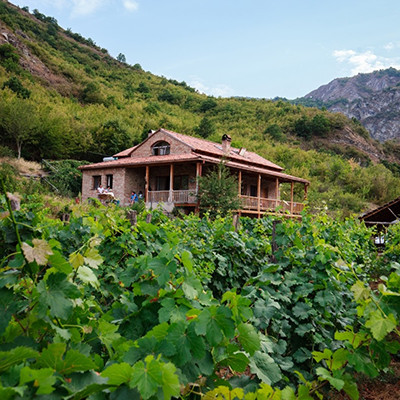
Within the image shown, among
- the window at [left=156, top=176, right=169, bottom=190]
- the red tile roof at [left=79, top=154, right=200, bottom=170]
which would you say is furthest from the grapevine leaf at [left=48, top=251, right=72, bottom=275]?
the window at [left=156, top=176, right=169, bottom=190]

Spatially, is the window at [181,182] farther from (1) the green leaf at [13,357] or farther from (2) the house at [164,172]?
(1) the green leaf at [13,357]

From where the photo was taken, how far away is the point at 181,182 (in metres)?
23.2

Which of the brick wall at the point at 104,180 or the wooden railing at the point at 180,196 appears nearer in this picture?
the wooden railing at the point at 180,196

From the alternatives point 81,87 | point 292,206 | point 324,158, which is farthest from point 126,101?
point 292,206

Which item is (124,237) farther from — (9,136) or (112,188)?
(9,136)

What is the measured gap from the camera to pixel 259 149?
39750 millimetres

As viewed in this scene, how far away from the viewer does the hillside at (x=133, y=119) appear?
29.6 meters

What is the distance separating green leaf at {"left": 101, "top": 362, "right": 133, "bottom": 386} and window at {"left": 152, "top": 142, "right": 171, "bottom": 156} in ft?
74.7

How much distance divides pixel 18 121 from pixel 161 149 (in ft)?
37.5

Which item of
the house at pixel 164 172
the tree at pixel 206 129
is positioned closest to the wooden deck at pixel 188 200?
the house at pixel 164 172

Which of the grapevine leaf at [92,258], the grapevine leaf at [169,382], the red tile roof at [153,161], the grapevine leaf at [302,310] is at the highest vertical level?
the red tile roof at [153,161]

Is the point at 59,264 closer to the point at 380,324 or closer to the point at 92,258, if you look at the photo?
the point at 92,258

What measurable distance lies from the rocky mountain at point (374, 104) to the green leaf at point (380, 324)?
3475 inches

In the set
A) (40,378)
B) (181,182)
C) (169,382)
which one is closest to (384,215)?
(181,182)
